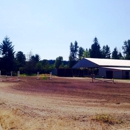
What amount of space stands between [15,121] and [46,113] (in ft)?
6.91

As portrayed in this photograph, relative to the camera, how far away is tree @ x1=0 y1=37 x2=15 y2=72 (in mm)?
69525

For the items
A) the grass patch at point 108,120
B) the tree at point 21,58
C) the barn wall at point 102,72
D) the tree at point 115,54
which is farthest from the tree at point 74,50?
the grass patch at point 108,120

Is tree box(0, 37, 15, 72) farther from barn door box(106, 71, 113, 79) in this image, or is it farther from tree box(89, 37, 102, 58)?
tree box(89, 37, 102, 58)

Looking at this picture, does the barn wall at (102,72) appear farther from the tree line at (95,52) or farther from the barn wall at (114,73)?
the tree line at (95,52)

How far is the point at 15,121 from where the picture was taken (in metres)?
8.85

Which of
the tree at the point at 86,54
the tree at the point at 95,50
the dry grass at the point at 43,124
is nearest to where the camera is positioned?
the dry grass at the point at 43,124

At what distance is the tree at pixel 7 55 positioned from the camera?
69525 millimetres

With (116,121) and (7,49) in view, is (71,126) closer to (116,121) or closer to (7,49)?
(116,121)

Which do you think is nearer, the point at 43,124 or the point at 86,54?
the point at 43,124

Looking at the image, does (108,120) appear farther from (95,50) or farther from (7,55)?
(95,50)

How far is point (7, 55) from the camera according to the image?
71.8 metres

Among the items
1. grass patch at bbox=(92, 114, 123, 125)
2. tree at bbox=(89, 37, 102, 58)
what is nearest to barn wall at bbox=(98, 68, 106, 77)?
tree at bbox=(89, 37, 102, 58)

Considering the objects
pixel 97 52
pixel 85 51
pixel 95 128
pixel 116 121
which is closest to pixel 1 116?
pixel 95 128

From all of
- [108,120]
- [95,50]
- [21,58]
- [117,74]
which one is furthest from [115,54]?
[108,120]
